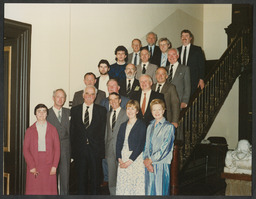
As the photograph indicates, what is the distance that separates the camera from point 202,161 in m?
5.45

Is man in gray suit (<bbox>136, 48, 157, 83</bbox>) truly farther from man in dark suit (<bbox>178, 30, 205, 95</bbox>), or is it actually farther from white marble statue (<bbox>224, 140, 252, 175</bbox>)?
white marble statue (<bbox>224, 140, 252, 175</bbox>)

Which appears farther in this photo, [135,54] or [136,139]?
[135,54]

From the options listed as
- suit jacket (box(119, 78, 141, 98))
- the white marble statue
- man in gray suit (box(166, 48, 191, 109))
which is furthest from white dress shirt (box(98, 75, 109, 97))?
the white marble statue

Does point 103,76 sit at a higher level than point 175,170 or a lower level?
higher

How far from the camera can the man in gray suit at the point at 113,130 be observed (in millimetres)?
4812

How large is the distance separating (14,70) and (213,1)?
3.07 meters

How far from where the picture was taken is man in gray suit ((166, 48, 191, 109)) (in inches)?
197

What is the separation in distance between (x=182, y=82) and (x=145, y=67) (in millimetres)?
601

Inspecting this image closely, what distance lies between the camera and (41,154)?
4828 millimetres

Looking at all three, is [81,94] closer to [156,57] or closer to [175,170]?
[156,57]

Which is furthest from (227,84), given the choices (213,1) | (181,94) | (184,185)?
(184,185)

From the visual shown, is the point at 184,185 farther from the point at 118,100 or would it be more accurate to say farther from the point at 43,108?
the point at 43,108

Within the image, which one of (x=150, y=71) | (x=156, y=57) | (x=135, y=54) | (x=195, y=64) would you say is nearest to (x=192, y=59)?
(x=195, y=64)

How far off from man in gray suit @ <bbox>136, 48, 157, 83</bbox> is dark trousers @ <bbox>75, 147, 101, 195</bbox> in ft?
4.48
